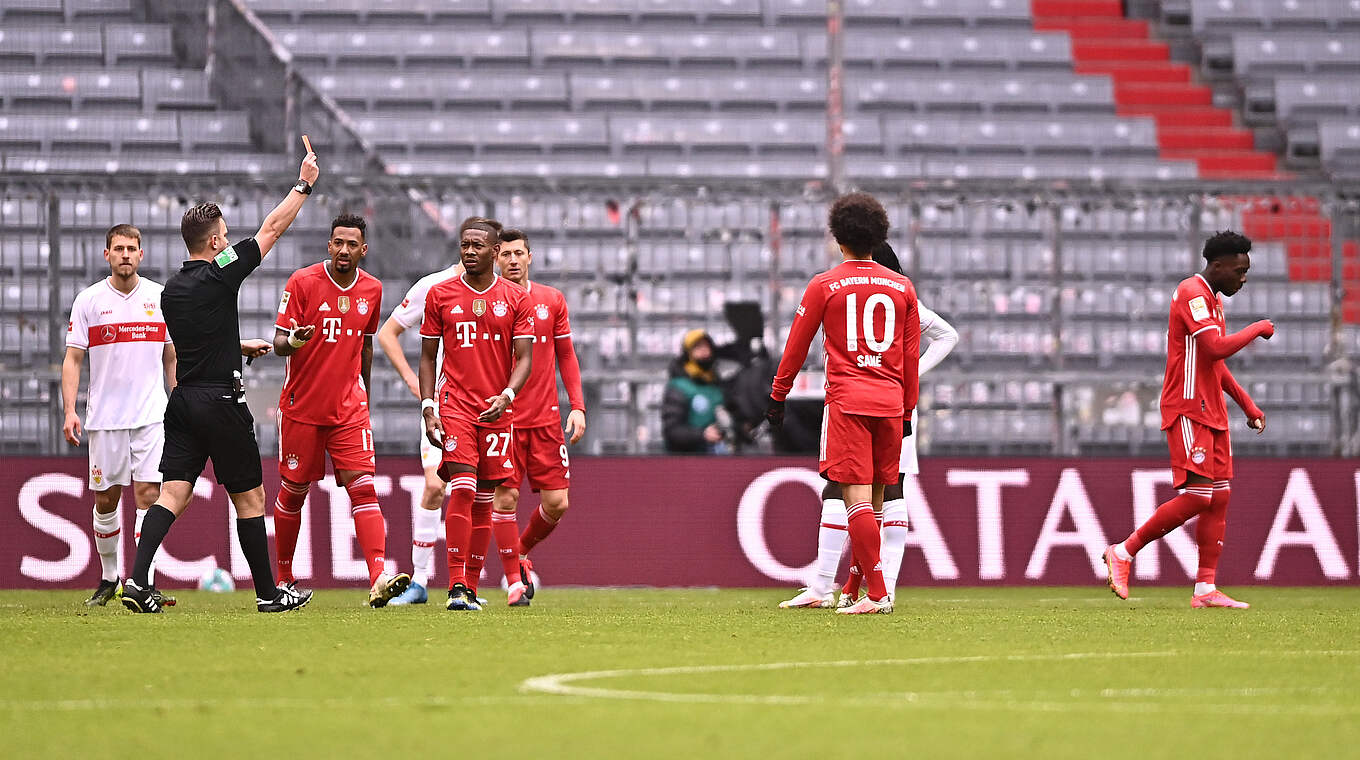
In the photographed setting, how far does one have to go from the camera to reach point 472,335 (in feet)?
28.9

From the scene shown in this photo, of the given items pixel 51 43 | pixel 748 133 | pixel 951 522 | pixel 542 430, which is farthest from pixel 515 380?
pixel 51 43

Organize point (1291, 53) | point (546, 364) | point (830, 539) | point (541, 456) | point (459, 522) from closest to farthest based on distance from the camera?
point (459, 522)
point (830, 539)
point (541, 456)
point (546, 364)
point (1291, 53)

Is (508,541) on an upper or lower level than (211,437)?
lower

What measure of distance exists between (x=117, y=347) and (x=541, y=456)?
230cm

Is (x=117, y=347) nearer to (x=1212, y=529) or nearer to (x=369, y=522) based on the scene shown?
(x=369, y=522)

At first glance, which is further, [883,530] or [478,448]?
[883,530]

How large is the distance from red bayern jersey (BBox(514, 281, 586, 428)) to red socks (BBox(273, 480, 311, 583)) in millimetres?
1125

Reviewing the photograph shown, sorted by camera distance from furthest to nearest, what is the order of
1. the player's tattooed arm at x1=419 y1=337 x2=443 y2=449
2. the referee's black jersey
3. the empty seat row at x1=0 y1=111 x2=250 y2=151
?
1. the empty seat row at x1=0 y1=111 x2=250 y2=151
2. the player's tattooed arm at x1=419 y1=337 x2=443 y2=449
3. the referee's black jersey

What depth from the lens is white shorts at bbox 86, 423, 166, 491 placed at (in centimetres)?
969

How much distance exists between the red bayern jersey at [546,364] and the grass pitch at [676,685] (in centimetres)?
113

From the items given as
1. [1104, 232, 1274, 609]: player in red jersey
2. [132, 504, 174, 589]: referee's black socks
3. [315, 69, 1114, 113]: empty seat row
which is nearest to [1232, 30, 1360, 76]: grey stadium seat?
[315, 69, 1114, 113]: empty seat row

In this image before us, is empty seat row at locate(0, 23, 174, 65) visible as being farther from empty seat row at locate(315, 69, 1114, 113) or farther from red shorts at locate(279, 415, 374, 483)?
red shorts at locate(279, 415, 374, 483)

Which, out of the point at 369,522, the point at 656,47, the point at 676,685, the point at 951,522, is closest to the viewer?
the point at 676,685

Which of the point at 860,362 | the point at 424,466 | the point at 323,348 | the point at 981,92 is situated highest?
the point at 981,92
